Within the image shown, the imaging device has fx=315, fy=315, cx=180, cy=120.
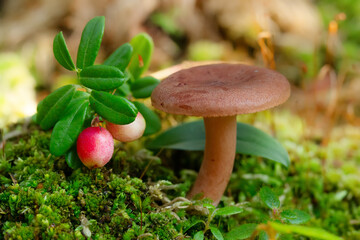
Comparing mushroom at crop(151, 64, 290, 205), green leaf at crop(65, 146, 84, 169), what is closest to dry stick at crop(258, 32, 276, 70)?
mushroom at crop(151, 64, 290, 205)

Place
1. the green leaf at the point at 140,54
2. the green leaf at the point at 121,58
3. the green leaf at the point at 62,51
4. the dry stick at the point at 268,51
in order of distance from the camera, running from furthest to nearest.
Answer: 1. the dry stick at the point at 268,51
2. the green leaf at the point at 140,54
3. the green leaf at the point at 121,58
4. the green leaf at the point at 62,51

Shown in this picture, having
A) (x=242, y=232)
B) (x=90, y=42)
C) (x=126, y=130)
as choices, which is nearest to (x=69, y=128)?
(x=126, y=130)

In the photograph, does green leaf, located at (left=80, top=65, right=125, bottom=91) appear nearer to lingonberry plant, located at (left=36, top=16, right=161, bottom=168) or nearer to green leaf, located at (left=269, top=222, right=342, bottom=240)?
lingonberry plant, located at (left=36, top=16, right=161, bottom=168)

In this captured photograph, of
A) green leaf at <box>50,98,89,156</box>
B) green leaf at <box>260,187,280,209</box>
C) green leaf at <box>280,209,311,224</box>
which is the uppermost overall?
green leaf at <box>50,98,89,156</box>

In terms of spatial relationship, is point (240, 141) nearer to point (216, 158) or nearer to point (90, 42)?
point (216, 158)

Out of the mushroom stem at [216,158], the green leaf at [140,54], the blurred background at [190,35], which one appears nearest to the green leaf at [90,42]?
the green leaf at [140,54]

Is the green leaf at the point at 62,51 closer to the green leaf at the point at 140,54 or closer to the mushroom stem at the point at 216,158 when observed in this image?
the green leaf at the point at 140,54
